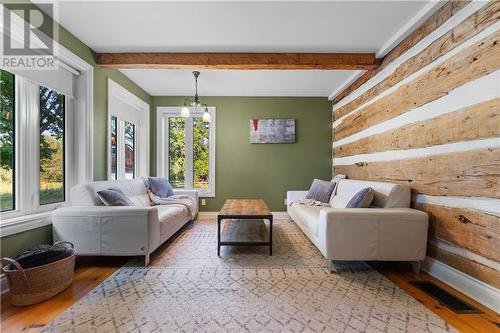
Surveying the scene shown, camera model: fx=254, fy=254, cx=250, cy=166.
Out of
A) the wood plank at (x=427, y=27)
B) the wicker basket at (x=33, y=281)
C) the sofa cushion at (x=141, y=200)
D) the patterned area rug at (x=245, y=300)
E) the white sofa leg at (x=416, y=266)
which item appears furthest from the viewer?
the sofa cushion at (x=141, y=200)

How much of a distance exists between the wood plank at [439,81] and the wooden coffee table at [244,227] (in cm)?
194

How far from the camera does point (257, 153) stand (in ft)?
16.9

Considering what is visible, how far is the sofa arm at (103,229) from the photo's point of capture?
2465mm

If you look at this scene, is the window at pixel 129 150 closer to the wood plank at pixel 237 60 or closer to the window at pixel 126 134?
the window at pixel 126 134

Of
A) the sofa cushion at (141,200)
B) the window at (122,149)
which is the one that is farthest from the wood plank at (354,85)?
the window at (122,149)

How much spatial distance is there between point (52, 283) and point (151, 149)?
3.49 meters

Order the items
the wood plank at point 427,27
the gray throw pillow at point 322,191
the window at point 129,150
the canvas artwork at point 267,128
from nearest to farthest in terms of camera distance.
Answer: the wood plank at point 427,27
the gray throw pillow at point 322,191
the window at point 129,150
the canvas artwork at point 267,128

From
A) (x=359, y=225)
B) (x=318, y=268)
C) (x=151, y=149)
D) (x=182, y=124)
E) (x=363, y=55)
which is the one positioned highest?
(x=363, y=55)

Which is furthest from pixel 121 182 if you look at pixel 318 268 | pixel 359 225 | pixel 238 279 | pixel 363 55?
pixel 363 55

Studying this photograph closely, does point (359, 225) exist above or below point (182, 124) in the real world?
below

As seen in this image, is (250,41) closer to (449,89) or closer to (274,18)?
(274,18)

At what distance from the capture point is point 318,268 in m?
2.51

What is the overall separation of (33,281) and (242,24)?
283cm

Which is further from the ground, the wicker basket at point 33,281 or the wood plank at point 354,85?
the wood plank at point 354,85
